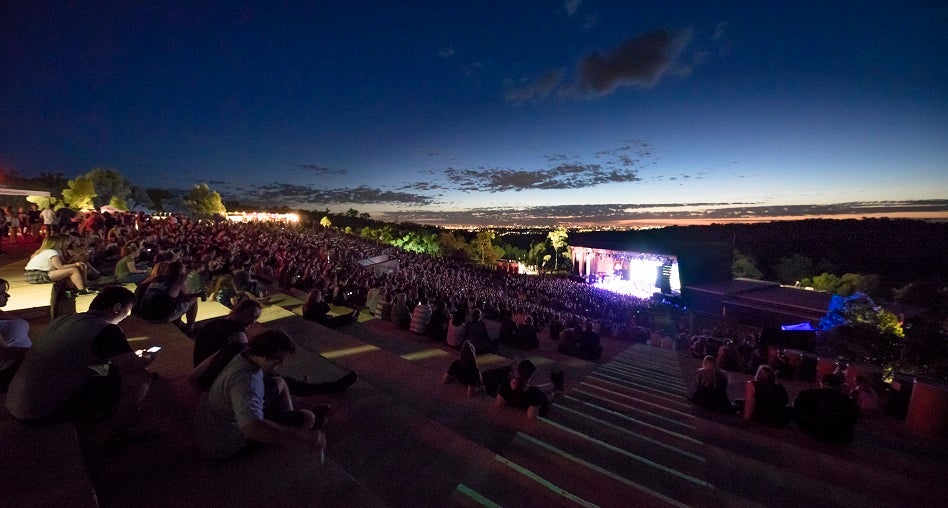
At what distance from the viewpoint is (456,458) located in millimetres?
2982

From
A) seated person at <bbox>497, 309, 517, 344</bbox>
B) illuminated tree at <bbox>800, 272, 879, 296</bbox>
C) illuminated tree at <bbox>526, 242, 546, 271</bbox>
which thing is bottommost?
illuminated tree at <bbox>526, 242, 546, 271</bbox>

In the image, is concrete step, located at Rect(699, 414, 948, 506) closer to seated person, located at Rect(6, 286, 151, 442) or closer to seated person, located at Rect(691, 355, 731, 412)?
seated person, located at Rect(691, 355, 731, 412)

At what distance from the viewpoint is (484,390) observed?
16.0 feet

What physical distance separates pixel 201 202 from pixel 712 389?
3049 inches

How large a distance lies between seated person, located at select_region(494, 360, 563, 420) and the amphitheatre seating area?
139 millimetres

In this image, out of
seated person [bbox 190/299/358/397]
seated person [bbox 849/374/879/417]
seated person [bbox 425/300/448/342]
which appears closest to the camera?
seated person [bbox 190/299/358/397]

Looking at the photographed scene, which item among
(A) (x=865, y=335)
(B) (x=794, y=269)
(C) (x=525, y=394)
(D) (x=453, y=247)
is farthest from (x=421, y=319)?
(D) (x=453, y=247)

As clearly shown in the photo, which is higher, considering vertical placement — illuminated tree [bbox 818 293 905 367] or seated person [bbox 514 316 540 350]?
seated person [bbox 514 316 540 350]

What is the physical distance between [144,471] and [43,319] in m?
5.37

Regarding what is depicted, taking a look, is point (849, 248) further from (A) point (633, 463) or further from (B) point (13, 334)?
(B) point (13, 334)

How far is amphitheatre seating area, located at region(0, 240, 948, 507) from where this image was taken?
223 centimetres

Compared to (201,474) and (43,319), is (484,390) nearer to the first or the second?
(201,474)

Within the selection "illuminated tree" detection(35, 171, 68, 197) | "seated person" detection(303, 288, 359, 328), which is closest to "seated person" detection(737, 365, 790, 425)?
"seated person" detection(303, 288, 359, 328)

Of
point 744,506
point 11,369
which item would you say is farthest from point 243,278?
point 744,506
